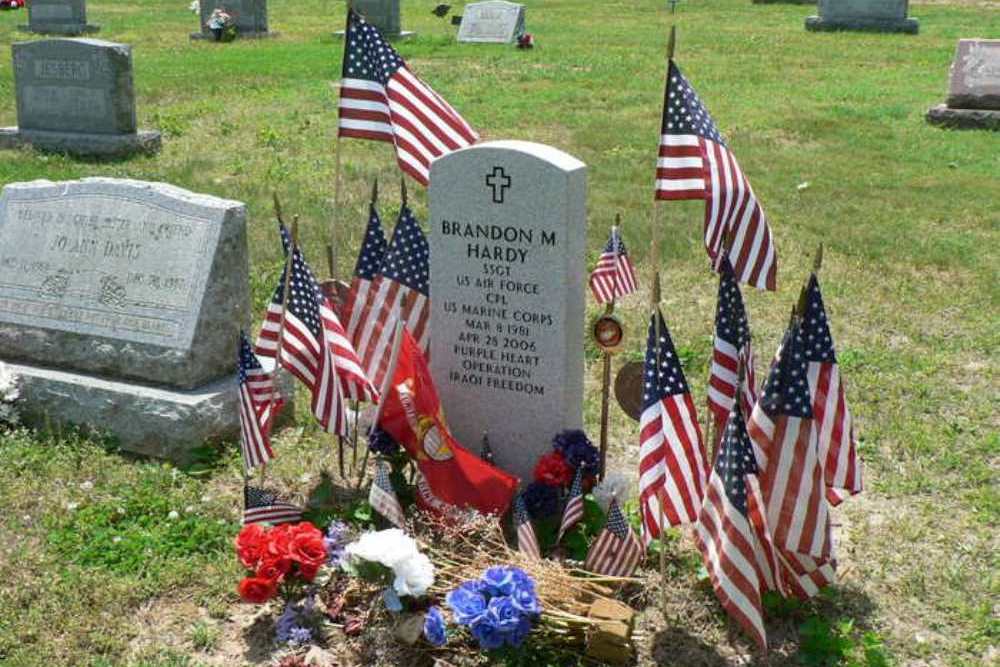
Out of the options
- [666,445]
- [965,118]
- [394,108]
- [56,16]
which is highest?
[56,16]

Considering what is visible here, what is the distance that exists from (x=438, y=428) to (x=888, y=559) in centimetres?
246

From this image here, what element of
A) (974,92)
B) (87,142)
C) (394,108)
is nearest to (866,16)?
(974,92)

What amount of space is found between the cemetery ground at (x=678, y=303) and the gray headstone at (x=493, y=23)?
5.03ft

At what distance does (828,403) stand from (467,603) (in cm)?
199

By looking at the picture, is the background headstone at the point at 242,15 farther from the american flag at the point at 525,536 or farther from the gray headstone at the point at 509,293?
the american flag at the point at 525,536

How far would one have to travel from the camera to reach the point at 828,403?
5.50m

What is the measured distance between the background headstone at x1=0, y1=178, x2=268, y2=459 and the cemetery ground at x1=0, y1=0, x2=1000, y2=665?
0.27 metres

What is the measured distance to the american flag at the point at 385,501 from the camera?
5.79m

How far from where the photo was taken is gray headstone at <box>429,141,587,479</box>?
5973mm

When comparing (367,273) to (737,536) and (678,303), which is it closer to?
(737,536)

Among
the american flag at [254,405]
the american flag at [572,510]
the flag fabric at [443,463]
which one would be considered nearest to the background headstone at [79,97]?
the american flag at [254,405]

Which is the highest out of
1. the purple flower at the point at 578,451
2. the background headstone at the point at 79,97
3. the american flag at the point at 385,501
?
the background headstone at the point at 79,97

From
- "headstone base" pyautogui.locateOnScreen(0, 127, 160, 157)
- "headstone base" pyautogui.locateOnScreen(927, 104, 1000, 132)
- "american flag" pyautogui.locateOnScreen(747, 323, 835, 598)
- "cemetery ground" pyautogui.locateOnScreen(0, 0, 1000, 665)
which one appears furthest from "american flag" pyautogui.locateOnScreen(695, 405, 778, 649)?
"headstone base" pyautogui.locateOnScreen(927, 104, 1000, 132)

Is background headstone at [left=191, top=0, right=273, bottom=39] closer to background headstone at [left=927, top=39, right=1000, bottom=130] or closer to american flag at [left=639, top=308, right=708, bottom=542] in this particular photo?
background headstone at [left=927, top=39, right=1000, bottom=130]
